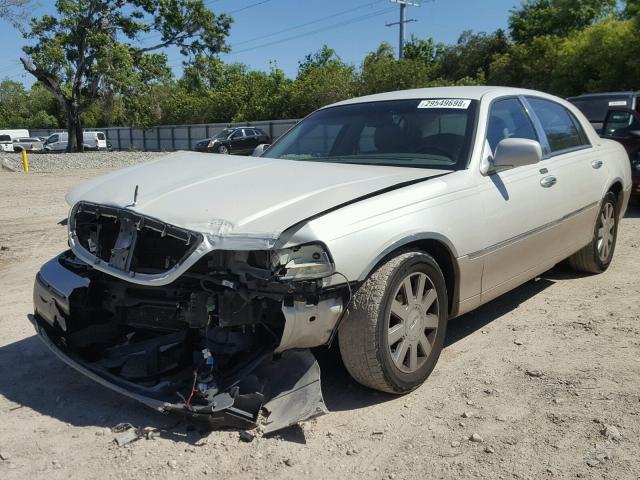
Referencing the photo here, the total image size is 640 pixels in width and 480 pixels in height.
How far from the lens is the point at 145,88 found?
36500 millimetres

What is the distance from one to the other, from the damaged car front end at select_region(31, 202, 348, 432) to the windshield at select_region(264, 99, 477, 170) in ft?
4.85

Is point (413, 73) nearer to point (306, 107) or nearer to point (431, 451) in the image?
point (306, 107)

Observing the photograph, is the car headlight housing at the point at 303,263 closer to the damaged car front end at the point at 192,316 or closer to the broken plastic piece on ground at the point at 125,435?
the damaged car front end at the point at 192,316

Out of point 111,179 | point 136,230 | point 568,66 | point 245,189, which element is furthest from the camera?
point 568,66

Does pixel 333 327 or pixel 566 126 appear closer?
pixel 333 327

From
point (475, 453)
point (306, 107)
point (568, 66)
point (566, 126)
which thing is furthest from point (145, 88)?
point (475, 453)

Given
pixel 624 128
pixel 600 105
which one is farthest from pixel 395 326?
pixel 600 105

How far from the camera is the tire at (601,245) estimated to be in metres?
5.63

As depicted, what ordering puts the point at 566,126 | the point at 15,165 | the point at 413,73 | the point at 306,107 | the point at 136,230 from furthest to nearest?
1. the point at 306,107
2. the point at 413,73
3. the point at 15,165
4. the point at 566,126
5. the point at 136,230

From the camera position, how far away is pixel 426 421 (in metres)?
3.19

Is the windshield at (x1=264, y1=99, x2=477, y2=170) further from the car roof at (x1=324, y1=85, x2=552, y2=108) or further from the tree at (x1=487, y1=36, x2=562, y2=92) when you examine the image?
the tree at (x1=487, y1=36, x2=562, y2=92)

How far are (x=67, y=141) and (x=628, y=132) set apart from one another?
43.4 m

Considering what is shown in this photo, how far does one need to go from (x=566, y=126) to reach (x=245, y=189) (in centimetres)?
328

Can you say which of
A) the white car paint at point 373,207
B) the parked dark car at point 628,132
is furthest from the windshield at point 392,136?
the parked dark car at point 628,132
